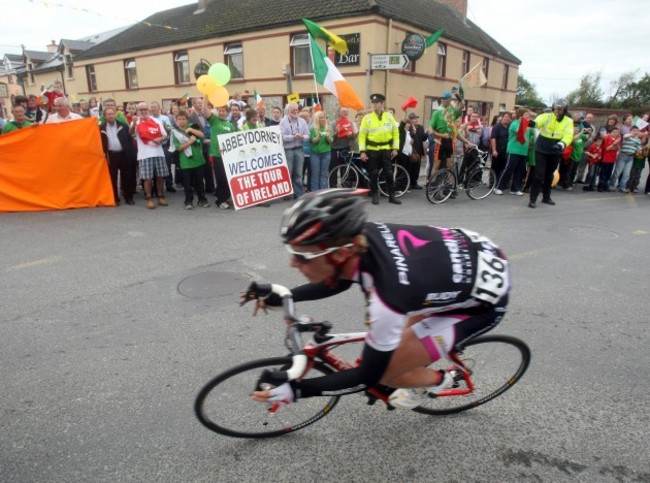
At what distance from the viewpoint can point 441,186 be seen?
29.3 ft

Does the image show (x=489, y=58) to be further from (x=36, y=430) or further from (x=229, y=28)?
(x=36, y=430)

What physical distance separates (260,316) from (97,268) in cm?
249

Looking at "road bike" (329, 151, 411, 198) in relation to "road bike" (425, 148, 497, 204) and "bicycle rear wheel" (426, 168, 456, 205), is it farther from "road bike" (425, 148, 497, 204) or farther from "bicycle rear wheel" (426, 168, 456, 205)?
"bicycle rear wheel" (426, 168, 456, 205)

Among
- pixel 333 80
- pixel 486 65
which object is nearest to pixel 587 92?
pixel 486 65

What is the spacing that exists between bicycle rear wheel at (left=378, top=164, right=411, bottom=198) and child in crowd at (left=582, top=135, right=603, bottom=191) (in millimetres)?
5221

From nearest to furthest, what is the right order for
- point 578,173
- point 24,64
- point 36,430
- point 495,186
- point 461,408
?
point 36,430, point 461,408, point 495,186, point 578,173, point 24,64

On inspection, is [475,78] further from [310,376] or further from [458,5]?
[310,376]

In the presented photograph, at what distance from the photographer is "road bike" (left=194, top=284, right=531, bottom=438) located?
90.7 inches

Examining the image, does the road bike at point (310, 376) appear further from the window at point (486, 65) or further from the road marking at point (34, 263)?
the window at point (486, 65)

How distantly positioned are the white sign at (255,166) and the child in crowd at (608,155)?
8.05 meters

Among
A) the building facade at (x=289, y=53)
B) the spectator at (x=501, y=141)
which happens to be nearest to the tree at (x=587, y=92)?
the building facade at (x=289, y=53)

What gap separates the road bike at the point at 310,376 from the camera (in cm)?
230

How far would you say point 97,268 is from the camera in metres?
5.12

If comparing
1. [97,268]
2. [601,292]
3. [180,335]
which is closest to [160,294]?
[180,335]
